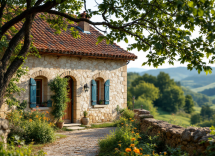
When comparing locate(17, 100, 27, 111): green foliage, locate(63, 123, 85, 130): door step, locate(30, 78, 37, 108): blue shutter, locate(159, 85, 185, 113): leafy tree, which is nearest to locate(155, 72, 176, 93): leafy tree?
locate(159, 85, 185, 113): leafy tree

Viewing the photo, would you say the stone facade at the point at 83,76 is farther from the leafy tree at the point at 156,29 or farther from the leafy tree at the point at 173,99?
the leafy tree at the point at 173,99

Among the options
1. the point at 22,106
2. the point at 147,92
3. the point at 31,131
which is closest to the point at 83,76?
the point at 22,106

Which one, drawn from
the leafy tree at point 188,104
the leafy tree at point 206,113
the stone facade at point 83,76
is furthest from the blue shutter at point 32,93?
the leafy tree at point 206,113

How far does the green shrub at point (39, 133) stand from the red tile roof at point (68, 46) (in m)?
3.42

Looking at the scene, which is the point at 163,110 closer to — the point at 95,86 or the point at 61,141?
the point at 95,86

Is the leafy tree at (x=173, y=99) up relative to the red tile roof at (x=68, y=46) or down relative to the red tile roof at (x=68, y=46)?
down

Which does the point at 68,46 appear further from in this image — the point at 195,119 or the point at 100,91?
the point at 195,119

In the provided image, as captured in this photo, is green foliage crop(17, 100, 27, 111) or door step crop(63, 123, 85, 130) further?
door step crop(63, 123, 85, 130)

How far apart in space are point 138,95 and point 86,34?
44568 millimetres

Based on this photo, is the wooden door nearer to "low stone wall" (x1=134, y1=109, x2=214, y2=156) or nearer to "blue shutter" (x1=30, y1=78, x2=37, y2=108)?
"blue shutter" (x1=30, y1=78, x2=37, y2=108)

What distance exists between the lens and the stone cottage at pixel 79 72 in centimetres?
962

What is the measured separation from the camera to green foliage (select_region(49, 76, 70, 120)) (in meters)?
9.99

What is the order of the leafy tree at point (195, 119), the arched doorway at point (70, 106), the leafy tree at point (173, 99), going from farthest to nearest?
the leafy tree at point (173, 99), the leafy tree at point (195, 119), the arched doorway at point (70, 106)

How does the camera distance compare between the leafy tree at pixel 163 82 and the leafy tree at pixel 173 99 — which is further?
the leafy tree at pixel 163 82
